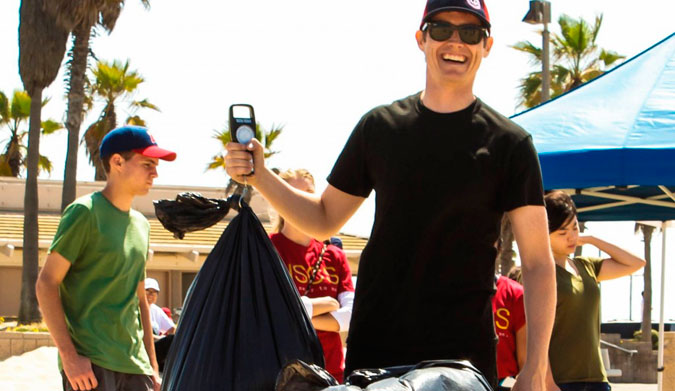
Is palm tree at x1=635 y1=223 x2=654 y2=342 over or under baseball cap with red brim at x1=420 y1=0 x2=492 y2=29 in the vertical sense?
under

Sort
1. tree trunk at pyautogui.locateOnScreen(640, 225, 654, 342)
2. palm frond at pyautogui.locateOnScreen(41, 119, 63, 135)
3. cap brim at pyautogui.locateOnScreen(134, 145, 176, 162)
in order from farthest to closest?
palm frond at pyautogui.locateOnScreen(41, 119, 63, 135), tree trunk at pyautogui.locateOnScreen(640, 225, 654, 342), cap brim at pyautogui.locateOnScreen(134, 145, 176, 162)

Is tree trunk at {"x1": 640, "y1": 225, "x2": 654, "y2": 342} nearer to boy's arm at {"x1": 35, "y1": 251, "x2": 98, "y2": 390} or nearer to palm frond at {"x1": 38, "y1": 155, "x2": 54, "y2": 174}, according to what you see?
palm frond at {"x1": 38, "y1": 155, "x2": 54, "y2": 174}

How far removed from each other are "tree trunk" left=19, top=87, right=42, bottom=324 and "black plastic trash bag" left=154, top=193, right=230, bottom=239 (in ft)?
57.3

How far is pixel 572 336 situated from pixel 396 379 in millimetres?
3195

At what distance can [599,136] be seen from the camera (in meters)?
6.06

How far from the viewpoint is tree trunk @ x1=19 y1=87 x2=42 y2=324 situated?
19.7m

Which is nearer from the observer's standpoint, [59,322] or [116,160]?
[59,322]

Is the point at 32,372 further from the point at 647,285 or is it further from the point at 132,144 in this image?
the point at 647,285

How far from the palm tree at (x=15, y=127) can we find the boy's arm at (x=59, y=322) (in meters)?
28.9

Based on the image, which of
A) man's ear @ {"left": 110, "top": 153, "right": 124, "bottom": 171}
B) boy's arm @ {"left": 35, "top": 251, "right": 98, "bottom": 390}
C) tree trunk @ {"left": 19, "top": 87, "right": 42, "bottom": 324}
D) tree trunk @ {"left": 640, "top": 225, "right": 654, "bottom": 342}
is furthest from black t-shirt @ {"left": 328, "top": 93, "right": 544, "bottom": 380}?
tree trunk @ {"left": 640, "top": 225, "right": 654, "bottom": 342}

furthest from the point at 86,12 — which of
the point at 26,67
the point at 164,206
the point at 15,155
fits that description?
the point at 164,206

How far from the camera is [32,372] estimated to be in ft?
48.9

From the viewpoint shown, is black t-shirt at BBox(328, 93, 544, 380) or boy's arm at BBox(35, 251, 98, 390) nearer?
black t-shirt at BBox(328, 93, 544, 380)

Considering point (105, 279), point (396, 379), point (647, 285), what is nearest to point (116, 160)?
point (105, 279)
